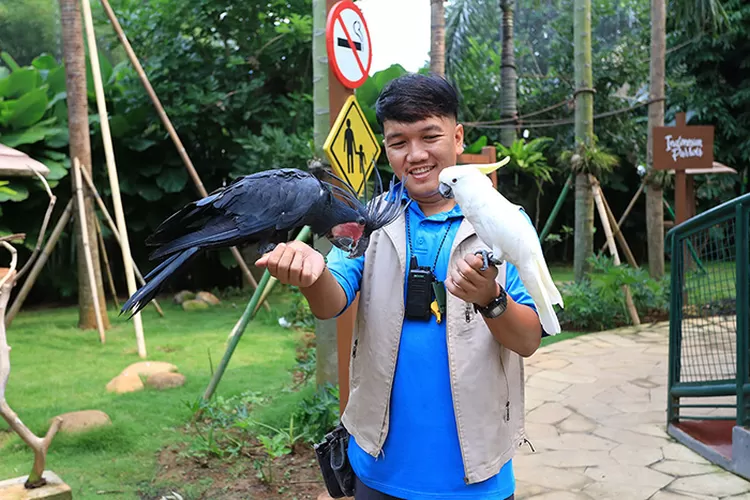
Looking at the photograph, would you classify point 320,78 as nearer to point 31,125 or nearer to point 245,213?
point 245,213

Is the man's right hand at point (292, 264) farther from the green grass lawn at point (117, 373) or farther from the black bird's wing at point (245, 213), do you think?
the green grass lawn at point (117, 373)

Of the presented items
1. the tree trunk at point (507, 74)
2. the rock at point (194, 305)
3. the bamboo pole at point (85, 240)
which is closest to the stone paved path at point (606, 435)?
the bamboo pole at point (85, 240)

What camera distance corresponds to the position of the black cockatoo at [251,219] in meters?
1.15

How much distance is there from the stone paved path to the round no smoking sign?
7.51 feet

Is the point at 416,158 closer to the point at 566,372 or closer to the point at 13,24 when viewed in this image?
the point at 566,372

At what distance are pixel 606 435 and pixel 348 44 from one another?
9.08 feet

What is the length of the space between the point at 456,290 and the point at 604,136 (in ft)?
37.6

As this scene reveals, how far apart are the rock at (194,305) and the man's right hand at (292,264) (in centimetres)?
633

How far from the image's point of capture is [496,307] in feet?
3.71

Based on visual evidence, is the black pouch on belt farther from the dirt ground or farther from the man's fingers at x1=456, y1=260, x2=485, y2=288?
the dirt ground

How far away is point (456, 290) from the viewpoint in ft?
3.61

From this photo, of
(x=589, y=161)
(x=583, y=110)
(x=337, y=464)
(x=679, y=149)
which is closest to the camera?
(x=337, y=464)

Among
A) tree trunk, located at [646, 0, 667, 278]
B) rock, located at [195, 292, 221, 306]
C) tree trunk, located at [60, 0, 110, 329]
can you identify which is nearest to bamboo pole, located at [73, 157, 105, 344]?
tree trunk, located at [60, 0, 110, 329]

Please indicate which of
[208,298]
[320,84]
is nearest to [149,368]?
[320,84]
